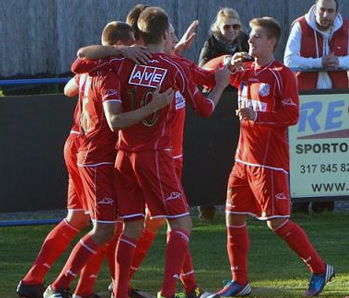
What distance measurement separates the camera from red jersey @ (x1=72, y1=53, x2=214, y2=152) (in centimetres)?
757

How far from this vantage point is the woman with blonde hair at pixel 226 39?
40.0 ft

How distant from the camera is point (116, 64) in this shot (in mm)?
Result: 7684

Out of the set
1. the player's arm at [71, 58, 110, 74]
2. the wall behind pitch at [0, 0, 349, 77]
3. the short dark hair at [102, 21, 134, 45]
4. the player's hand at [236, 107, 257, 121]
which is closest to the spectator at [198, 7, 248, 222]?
the player's hand at [236, 107, 257, 121]

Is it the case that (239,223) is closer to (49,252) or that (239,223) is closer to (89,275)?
(89,275)

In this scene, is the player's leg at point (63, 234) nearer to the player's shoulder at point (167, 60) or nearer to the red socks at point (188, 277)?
the red socks at point (188, 277)

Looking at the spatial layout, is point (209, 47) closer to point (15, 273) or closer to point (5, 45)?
point (15, 273)

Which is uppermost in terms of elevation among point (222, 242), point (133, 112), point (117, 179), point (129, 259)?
point (133, 112)

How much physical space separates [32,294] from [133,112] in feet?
5.66

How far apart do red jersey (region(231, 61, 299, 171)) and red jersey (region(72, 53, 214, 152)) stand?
1.00 meters

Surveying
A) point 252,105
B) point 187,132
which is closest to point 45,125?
point 187,132

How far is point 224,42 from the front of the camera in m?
12.2

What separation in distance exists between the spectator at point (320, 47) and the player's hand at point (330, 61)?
11 mm

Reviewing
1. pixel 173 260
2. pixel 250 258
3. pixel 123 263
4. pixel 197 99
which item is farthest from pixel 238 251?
pixel 250 258

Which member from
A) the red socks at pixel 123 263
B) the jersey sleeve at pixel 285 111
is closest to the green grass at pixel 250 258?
the red socks at pixel 123 263
